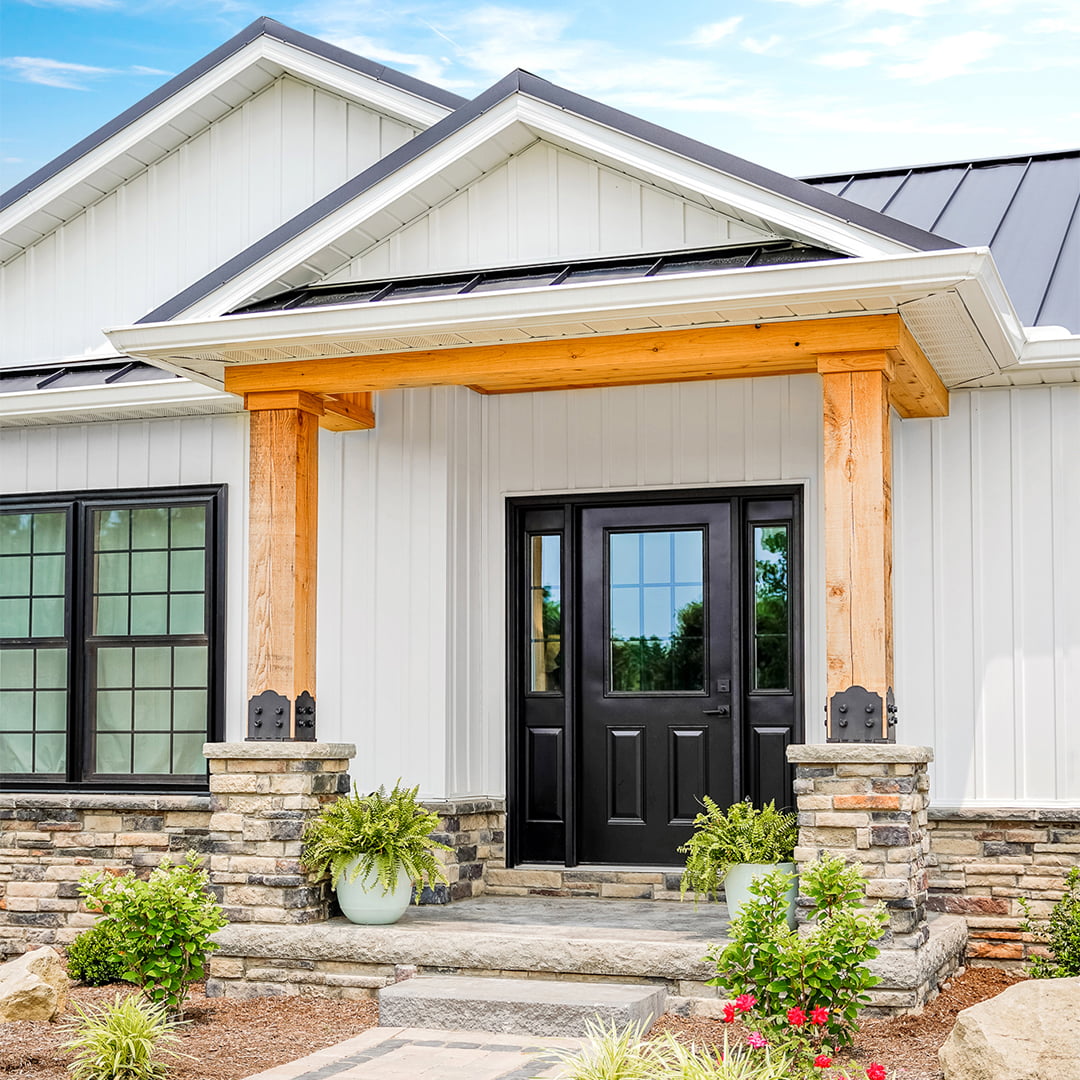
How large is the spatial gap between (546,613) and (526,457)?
3.20 feet

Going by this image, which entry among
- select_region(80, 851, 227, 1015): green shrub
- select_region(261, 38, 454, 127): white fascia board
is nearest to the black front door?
select_region(80, 851, 227, 1015): green shrub

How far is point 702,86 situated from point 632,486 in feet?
106

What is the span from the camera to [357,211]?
7.50m

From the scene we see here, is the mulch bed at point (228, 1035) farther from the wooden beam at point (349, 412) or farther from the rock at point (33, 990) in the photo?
the wooden beam at point (349, 412)

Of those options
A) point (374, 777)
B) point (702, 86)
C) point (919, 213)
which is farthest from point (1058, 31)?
point (374, 777)

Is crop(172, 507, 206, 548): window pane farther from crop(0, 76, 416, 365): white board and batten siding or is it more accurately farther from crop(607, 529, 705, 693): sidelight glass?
crop(607, 529, 705, 693): sidelight glass

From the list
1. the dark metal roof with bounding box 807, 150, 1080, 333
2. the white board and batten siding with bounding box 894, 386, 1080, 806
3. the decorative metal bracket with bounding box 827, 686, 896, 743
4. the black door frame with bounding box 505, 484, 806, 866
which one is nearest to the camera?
the decorative metal bracket with bounding box 827, 686, 896, 743

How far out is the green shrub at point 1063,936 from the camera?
22.1ft

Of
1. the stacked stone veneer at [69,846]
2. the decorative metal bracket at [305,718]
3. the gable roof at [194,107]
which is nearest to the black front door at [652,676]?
the decorative metal bracket at [305,718]

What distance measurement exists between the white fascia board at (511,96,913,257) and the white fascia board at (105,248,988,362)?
234mm

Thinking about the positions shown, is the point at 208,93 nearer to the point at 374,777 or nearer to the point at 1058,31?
the point at 374,777

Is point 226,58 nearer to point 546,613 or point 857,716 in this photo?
point 546,613

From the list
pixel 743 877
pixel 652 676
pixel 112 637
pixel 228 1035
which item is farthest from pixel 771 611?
pixel 112 637

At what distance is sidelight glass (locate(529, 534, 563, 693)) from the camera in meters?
8.88
